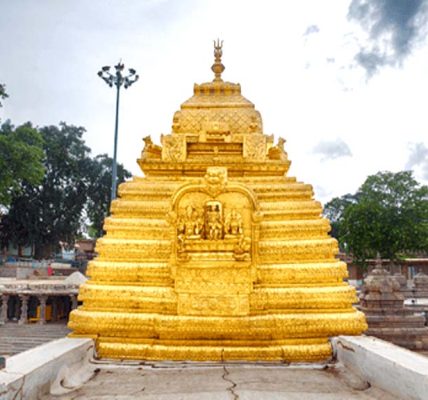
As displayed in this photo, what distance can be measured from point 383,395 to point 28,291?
17.2m

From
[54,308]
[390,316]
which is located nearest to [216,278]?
[390,316]

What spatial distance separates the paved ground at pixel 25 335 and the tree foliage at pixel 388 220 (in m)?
28.5

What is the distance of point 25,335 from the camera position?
17203mm

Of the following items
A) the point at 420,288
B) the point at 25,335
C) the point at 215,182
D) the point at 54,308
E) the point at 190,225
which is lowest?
the point at 25,335

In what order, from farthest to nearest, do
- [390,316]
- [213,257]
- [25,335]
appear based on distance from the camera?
1. [25,335]
2. [390,316]
3. [213,257]

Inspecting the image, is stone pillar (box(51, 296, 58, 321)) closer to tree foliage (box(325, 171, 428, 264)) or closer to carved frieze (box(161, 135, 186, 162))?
carved frieze (box(161, 135, 186, 162))

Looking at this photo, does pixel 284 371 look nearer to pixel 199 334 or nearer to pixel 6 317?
pixel 199 334

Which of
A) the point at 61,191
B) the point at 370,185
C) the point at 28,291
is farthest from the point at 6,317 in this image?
the point at 370,185

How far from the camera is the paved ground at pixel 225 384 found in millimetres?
5371

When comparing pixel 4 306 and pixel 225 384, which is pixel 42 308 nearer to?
pixel 4 306

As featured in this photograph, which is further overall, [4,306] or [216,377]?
[4,306]

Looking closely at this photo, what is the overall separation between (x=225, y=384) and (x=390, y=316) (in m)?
11.5

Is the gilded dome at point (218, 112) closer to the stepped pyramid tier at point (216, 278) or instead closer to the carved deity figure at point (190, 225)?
the stepped pyramid tier at point (216, 278)

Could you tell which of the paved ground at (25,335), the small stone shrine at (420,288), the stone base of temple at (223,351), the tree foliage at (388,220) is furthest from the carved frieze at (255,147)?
the tree foliage at (388,220)
